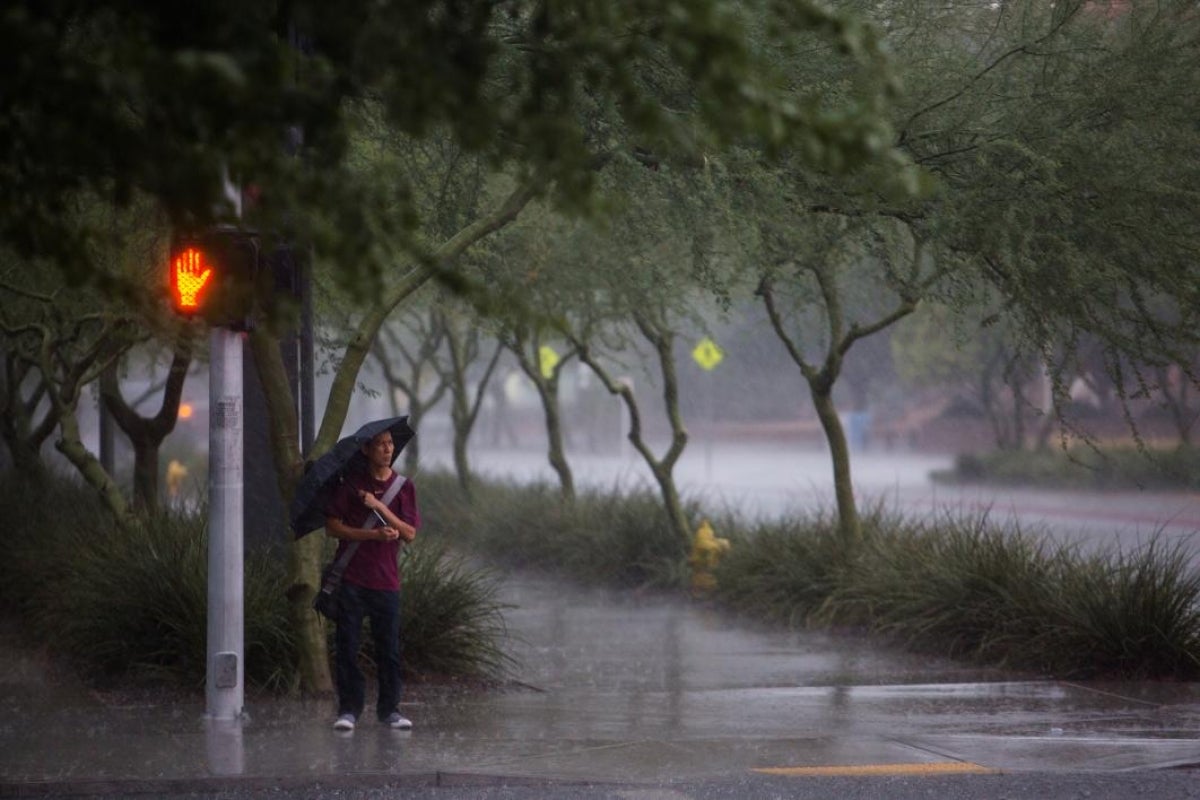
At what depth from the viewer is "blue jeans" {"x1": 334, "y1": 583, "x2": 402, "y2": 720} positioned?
374 inches

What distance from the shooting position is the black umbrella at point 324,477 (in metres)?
9.48

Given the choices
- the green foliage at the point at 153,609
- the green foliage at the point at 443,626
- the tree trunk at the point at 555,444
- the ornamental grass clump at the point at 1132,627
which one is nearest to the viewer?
the green foliage at the point at 153,609

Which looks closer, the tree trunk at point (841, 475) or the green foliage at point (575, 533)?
the tree trunk at point (841, 475)

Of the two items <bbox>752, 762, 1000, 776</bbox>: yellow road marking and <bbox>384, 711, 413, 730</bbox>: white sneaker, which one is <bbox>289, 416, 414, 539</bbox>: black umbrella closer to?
<bbox>384, 711, 413, 730</bbox>: white sneaker

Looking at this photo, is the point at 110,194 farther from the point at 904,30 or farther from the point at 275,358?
the point at 904,30

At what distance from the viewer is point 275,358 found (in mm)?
10156

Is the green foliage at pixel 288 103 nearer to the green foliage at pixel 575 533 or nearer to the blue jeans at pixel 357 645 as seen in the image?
the blue jeans at pixel 357 645

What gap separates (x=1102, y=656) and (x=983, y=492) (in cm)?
2397

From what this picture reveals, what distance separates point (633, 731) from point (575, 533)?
1142 centimetres

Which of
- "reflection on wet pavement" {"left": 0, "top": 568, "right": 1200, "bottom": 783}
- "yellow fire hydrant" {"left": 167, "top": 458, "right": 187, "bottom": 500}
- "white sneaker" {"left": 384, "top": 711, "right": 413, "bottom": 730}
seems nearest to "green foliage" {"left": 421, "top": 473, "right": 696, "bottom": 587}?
"reflection on wet pavement" {"left": 0, "top": 568, "right": 1200, "bottom": 783}

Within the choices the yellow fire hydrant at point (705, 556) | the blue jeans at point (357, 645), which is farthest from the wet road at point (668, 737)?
the yellow fire hydrant at point (705, 556)

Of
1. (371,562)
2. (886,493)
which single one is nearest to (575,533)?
(886,493)

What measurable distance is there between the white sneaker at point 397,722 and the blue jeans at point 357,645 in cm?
4

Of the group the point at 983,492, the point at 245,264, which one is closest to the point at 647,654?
the point at 245,264
